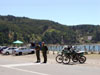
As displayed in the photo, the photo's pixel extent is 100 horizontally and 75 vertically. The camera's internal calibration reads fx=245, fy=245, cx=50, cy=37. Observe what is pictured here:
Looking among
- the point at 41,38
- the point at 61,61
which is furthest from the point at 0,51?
the point at 41,38

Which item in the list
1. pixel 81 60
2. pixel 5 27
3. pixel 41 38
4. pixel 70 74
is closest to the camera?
pixel 70 74

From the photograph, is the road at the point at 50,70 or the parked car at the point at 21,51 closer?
the road at the point at 50,70

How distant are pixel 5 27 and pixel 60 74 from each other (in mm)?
160644

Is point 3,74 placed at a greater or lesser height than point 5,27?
lesser

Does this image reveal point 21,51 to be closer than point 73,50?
No

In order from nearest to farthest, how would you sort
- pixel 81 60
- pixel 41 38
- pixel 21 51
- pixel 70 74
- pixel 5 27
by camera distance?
pixel 70 74, pixel 81 60, pixel 21 51, pixel 5 27, pixel 41 38

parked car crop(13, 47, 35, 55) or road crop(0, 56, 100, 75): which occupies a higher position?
parked car crop(13, 47, 35, 55)

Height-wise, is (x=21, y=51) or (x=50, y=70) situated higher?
(x=21, y=51)

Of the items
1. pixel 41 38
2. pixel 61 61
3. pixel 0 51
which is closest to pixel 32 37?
pixel 41 38

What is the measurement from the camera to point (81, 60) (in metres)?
20.9

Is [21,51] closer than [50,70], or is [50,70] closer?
[50,70]

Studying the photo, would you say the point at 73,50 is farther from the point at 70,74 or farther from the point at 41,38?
the point at 41,38

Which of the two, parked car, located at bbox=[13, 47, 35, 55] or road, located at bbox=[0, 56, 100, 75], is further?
parked car, located at bbox=[13, 47, 35, 55]

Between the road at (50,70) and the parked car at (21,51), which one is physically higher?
the parked car at (21,51)
